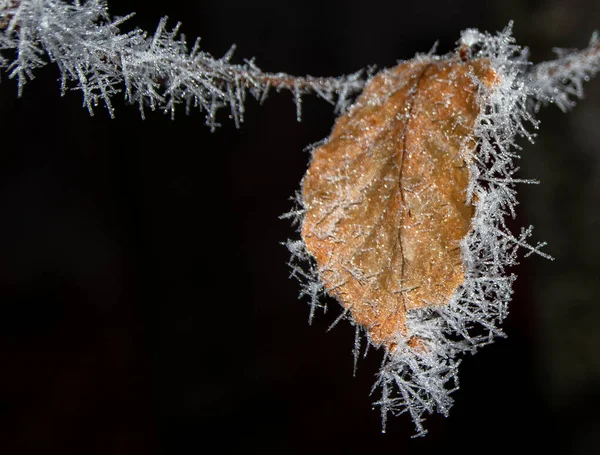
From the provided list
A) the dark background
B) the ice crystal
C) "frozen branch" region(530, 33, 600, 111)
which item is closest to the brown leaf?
the ice crystal

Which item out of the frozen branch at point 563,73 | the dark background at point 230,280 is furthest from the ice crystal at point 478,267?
the dark background at point 230,280

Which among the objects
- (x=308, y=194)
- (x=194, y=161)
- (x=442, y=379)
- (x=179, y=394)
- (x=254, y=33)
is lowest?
(x=179, y=394)

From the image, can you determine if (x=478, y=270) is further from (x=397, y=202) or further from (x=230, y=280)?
(x=230, y=280)

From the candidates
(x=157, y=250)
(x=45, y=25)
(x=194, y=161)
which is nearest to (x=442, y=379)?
(x=45, y=25)

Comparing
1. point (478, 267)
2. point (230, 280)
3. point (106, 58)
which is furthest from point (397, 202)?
point (230, 280)

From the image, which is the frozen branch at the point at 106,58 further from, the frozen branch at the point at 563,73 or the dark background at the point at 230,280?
the dark background at the point at 230,280

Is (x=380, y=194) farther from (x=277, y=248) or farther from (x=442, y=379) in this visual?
(x=277, y=248)
